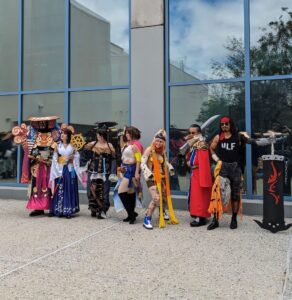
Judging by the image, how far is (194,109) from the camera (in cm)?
829

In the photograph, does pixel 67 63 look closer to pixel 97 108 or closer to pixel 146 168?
pixel 97 108

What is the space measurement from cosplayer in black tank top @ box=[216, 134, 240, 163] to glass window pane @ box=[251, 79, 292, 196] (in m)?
1.43

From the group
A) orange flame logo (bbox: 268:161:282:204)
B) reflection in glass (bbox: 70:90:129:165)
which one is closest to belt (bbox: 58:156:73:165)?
reflection in glass (bbox: 70:90:129:165)

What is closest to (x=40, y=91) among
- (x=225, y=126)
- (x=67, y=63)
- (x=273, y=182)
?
(x=67, y=63)

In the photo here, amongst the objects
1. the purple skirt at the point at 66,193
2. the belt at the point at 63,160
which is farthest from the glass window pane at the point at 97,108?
the purple skirt at the point at 66,193

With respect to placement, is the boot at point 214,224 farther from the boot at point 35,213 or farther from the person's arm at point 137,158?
the boot at point 35,213

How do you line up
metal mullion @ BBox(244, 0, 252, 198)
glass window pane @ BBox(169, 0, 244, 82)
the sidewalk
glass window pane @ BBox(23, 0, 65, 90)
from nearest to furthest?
1. the sidewalk
2. metal mullion @ BBox(244, 0, 252, 198)
3. glass window pane @ BBox(169, 0, 244, 82)
4. glass window pane @ BBox(23, 0, 65, 90)

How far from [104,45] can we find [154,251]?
220 inches

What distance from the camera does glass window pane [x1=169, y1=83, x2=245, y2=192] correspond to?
7.95 m

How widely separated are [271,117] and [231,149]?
1.75 metres

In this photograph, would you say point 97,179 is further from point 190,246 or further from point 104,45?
point 104,45

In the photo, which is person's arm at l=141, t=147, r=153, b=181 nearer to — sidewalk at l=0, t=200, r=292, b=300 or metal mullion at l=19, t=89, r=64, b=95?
sidewalk at l=0, t=200, r=292, b=300

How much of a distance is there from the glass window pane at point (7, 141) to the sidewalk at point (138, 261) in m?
3.28

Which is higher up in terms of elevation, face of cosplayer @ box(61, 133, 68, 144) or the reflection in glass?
the reflection in glass
